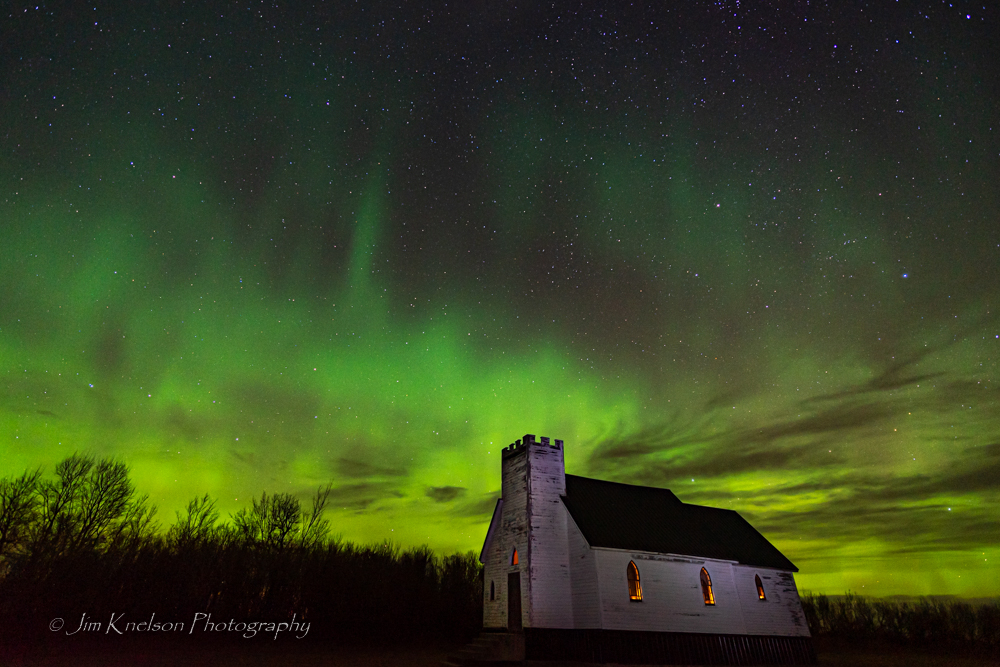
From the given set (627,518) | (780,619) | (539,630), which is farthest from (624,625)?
(780,619)

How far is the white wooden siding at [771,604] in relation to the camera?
3228 centimetres

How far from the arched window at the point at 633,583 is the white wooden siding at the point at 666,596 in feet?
0.63

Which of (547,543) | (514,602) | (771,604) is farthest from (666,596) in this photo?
(771,604)

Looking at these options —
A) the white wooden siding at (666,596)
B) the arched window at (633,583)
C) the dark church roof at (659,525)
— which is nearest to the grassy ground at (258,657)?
the white wooden siding at (666,596)

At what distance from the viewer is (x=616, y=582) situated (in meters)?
27.7

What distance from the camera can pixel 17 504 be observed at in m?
31.8

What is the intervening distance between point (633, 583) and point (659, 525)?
595cm

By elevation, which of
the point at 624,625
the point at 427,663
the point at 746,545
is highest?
the point at 746,545

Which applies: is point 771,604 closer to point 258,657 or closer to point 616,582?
point 616,582

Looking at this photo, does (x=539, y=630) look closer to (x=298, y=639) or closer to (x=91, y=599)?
(x=298, y=639)

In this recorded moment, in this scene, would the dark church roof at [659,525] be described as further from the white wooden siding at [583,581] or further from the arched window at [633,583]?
the arched window at [633,583]

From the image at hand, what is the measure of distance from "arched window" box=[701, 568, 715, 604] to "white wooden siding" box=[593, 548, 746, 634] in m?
0.23

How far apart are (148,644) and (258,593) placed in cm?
751

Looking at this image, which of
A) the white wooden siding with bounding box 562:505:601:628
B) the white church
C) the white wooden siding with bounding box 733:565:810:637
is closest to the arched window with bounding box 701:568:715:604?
the white church
